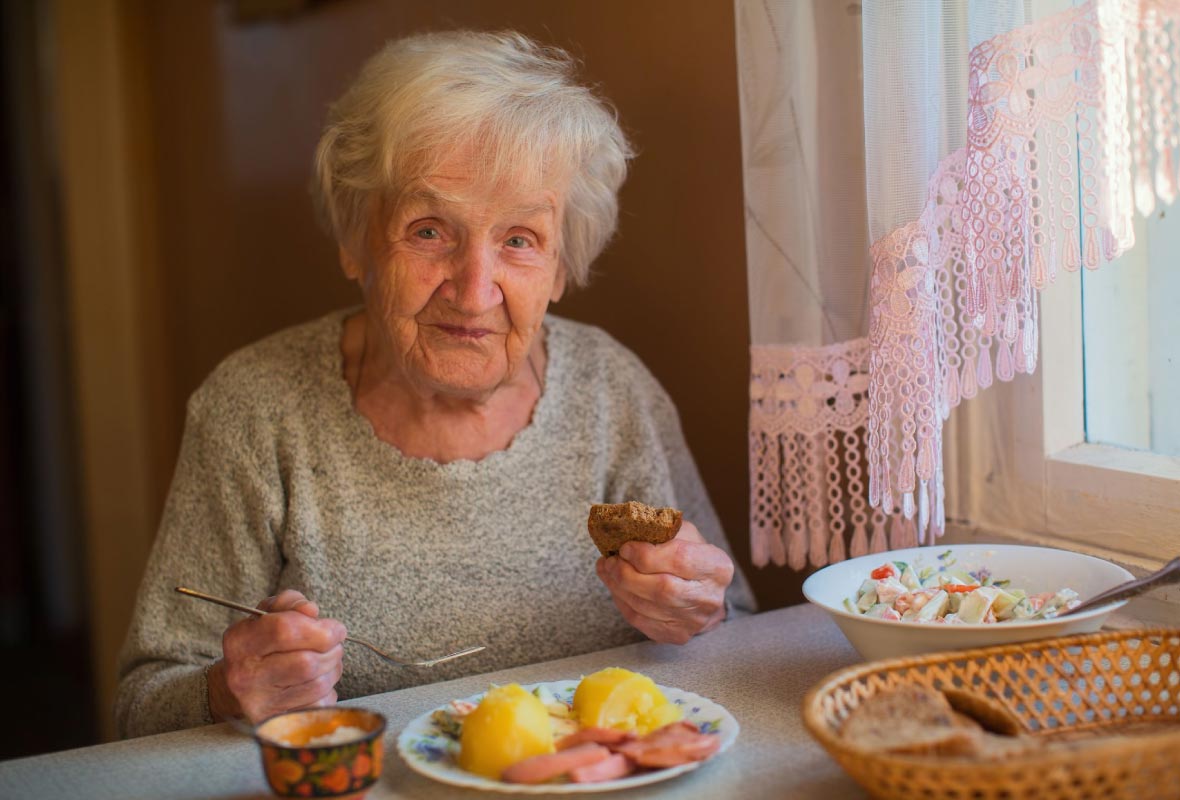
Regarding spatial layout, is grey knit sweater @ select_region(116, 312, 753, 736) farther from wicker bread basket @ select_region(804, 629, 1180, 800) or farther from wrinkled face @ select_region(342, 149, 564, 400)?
wicker bread basket @ select_region(804, 629, 1180, 800)

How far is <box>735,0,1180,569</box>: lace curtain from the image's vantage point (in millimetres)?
1052

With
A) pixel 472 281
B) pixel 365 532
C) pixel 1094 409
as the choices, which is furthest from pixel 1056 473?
pixel 365 532

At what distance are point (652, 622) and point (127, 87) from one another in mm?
2515

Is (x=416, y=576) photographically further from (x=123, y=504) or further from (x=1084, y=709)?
(x=123, y=504)

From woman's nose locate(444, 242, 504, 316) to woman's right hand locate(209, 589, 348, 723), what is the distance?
421 millimetres

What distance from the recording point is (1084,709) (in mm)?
967

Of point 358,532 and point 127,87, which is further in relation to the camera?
point 127,87

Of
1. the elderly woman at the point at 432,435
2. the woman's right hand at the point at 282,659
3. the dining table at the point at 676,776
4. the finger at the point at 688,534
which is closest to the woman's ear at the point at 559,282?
the elderly woman at the point at 432,435

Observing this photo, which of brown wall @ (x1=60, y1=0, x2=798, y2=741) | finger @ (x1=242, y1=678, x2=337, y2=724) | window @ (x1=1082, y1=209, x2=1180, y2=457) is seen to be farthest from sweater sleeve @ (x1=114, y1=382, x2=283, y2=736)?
window @ (x1=1082, y1=209, x2=1180, y2=457)

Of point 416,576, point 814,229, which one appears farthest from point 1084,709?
point 416,576

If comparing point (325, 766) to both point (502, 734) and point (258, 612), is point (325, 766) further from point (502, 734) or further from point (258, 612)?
point (258, 612)

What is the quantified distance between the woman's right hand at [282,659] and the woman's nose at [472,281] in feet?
1.38

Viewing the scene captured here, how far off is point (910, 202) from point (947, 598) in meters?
0.39

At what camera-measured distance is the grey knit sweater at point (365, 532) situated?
146cm
